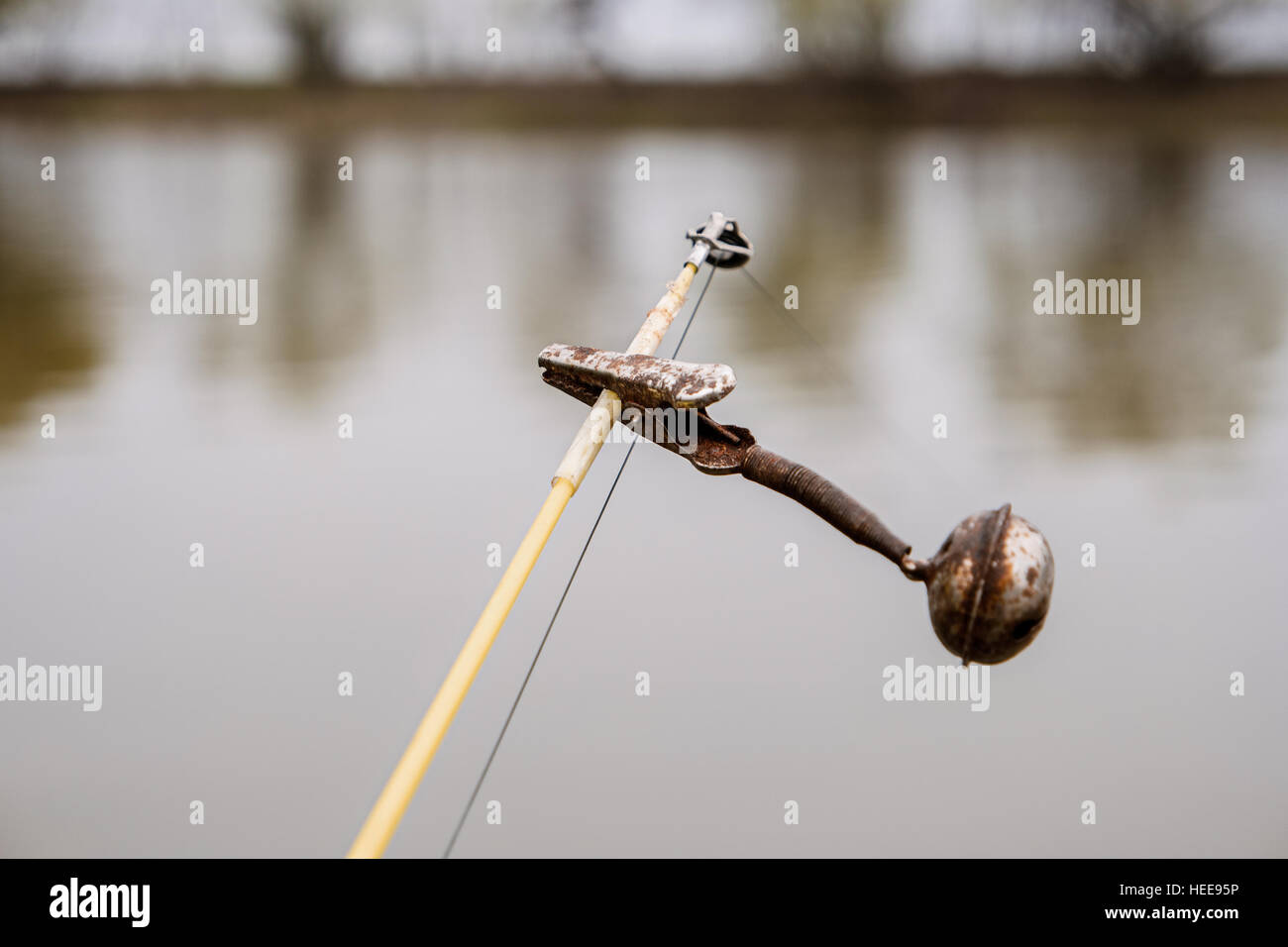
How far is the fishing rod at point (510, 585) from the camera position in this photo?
1.06 meters

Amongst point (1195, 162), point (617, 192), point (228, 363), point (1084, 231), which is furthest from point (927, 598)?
point (1195, 162)

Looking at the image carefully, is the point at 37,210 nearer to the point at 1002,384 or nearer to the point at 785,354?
the point at 785,354

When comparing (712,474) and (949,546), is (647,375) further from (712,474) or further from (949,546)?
(949,546)

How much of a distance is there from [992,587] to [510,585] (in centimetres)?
54

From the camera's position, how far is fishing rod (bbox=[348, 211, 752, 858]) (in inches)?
41.8

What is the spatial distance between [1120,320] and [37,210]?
5546 millimetres

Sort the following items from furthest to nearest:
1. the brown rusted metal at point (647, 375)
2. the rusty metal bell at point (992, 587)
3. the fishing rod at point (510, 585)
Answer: the brown rusted metal at point (647, 375)
the rusty metal bell at point (992, 587)
the fishing rod at point (510, 585)

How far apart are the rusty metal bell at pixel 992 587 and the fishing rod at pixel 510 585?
0.48 m

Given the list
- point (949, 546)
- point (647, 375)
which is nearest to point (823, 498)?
point (949, 546)

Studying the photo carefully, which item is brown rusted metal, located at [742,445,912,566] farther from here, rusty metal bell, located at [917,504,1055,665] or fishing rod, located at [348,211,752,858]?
fishing rod, located at [348,211,752,858]

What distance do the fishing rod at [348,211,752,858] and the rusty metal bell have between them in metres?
0.48

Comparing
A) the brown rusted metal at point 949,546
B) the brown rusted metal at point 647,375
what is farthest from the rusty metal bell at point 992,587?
the brown rusted metal at point 647,375

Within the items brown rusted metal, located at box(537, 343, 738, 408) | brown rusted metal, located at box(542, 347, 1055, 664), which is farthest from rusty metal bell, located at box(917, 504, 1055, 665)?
brown rusted metal, located at box(537, 343, 738, 408)

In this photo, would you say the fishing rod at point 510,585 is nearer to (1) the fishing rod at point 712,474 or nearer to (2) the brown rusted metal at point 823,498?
(1) the fishing rod at point 712,474
